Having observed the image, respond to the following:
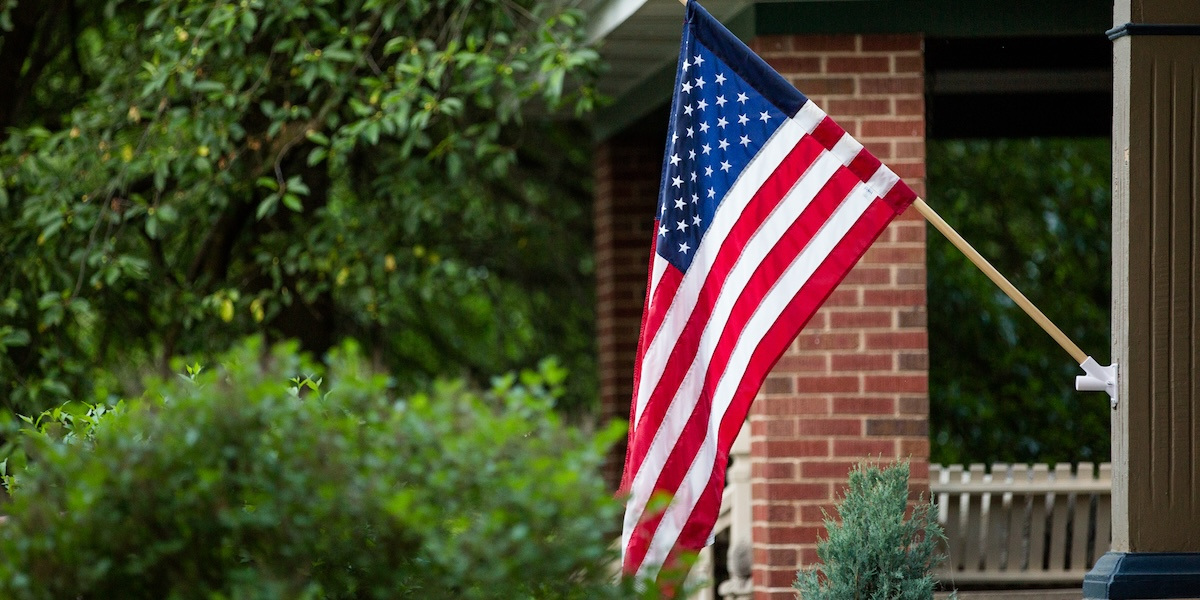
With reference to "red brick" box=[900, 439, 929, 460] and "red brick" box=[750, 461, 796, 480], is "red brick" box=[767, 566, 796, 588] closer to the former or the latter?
"red brick" box=[750, 461, 796, 480]

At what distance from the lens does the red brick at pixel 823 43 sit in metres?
5.95

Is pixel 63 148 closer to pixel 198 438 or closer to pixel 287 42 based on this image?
pixel 287 42

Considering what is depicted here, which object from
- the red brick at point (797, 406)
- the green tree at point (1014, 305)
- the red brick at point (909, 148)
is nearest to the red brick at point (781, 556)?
the red brick at point (797, 406)

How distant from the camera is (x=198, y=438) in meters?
3.12

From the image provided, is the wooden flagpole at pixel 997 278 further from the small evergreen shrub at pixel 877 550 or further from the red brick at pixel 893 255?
the red brick at pixel 893 255

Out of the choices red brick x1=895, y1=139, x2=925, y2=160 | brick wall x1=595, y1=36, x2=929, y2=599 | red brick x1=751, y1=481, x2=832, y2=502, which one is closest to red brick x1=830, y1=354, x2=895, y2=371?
brick wall x1=595, y1=36, x2=929, y2=599

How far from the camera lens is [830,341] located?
19.4 ft

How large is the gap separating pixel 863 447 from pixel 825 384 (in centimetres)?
32

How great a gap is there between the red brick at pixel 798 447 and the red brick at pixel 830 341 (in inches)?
13.3

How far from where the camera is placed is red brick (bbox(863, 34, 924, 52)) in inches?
234

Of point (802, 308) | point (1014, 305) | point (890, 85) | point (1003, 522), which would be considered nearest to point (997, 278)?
point (802, 308)

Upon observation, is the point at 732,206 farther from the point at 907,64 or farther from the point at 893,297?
the point at 907,64

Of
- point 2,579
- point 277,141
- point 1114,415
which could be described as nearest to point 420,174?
point 277,141

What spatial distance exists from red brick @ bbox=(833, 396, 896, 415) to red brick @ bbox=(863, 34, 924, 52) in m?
1.54
